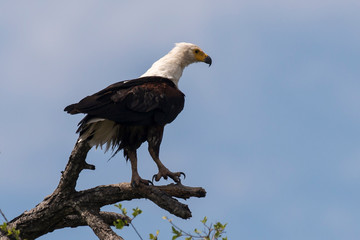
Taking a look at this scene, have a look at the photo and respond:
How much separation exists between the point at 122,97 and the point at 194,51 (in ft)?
6.67

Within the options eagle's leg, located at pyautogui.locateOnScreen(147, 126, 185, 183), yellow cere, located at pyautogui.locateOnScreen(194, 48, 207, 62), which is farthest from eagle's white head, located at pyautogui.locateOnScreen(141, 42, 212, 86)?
eagle's leg, located at pyautogui.locateOnScreen(147, 126, 185, 183)

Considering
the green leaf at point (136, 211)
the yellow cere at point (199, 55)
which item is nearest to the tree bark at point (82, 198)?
the green leaf at point (136, 211)

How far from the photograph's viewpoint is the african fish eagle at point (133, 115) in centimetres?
610

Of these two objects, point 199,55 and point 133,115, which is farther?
point 199,55

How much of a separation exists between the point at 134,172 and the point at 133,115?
1.92ft

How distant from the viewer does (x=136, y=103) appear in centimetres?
630

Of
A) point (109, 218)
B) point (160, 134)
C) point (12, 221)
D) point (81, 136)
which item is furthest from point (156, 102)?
point (12, 221)

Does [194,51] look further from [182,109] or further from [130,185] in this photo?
[130,185]

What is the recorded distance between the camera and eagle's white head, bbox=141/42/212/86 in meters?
7.30

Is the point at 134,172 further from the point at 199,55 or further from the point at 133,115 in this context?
the point at 199,55

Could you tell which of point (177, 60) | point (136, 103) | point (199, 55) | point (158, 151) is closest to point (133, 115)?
point (136, 103)

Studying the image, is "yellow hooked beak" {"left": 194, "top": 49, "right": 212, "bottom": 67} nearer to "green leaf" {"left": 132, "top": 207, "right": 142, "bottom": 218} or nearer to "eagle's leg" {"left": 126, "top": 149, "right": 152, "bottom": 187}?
"eagle's leg" {"left": 126, "top": 149, "right": 152, "bottom": 187}

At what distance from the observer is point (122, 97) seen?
629cm

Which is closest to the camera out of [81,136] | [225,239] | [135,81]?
[225,239]
